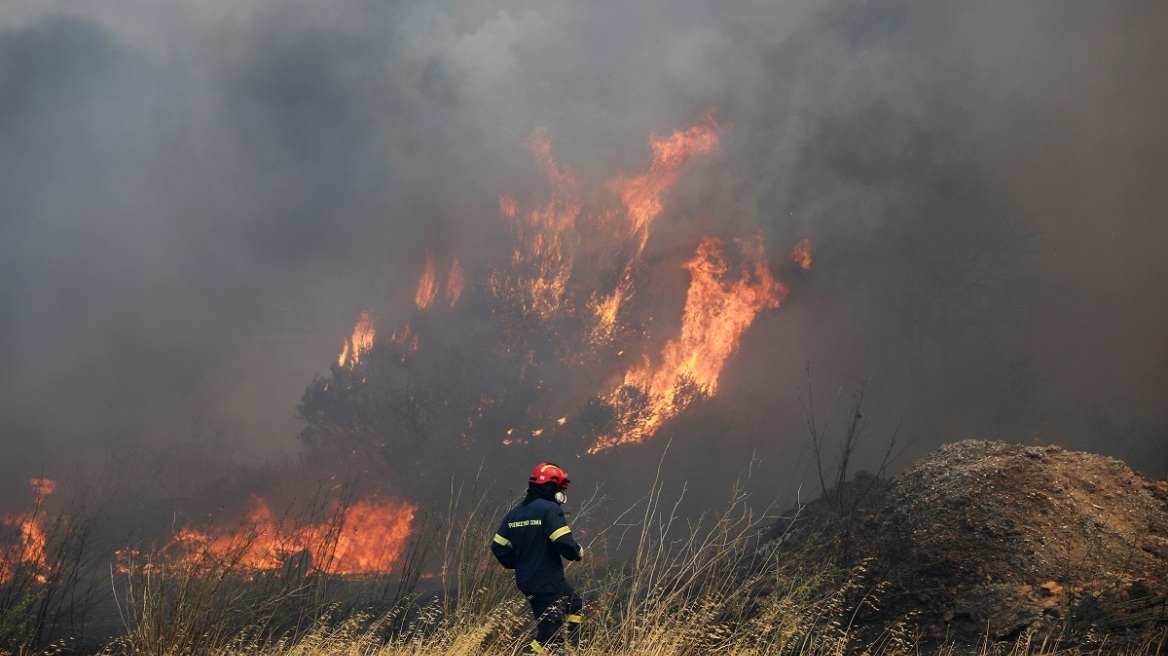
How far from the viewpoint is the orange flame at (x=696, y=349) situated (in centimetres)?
2712

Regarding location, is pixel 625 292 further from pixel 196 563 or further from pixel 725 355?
pixel 196 563

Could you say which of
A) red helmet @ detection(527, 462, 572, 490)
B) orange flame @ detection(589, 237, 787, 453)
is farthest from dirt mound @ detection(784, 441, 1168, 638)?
orange flame @ detection(589, 237, 787, 453)

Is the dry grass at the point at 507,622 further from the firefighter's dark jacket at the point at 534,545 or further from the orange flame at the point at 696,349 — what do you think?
the orange flame at the point at 696,349

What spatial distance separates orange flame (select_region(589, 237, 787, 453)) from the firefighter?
18777mm

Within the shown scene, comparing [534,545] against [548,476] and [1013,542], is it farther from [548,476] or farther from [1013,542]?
[1013,542]

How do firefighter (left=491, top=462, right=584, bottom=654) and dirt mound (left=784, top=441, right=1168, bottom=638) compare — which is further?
dirt mound (left=784, top=441, right=1168, bottom=638)

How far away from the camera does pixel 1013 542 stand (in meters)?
11.5

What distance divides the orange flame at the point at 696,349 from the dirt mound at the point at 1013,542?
1302 cm

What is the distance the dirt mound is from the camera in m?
9.53

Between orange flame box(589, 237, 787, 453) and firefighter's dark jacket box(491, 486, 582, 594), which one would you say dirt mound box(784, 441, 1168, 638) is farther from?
orange flame box(589, 237, 787, 453)

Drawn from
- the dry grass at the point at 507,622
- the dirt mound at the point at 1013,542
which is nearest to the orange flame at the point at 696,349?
the dirt mound at the point at 1013,542

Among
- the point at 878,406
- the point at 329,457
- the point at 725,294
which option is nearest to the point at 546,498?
the point at 725,294

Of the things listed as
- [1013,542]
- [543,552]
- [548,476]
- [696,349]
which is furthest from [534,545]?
[696,349]

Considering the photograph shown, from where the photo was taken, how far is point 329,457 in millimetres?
28484
